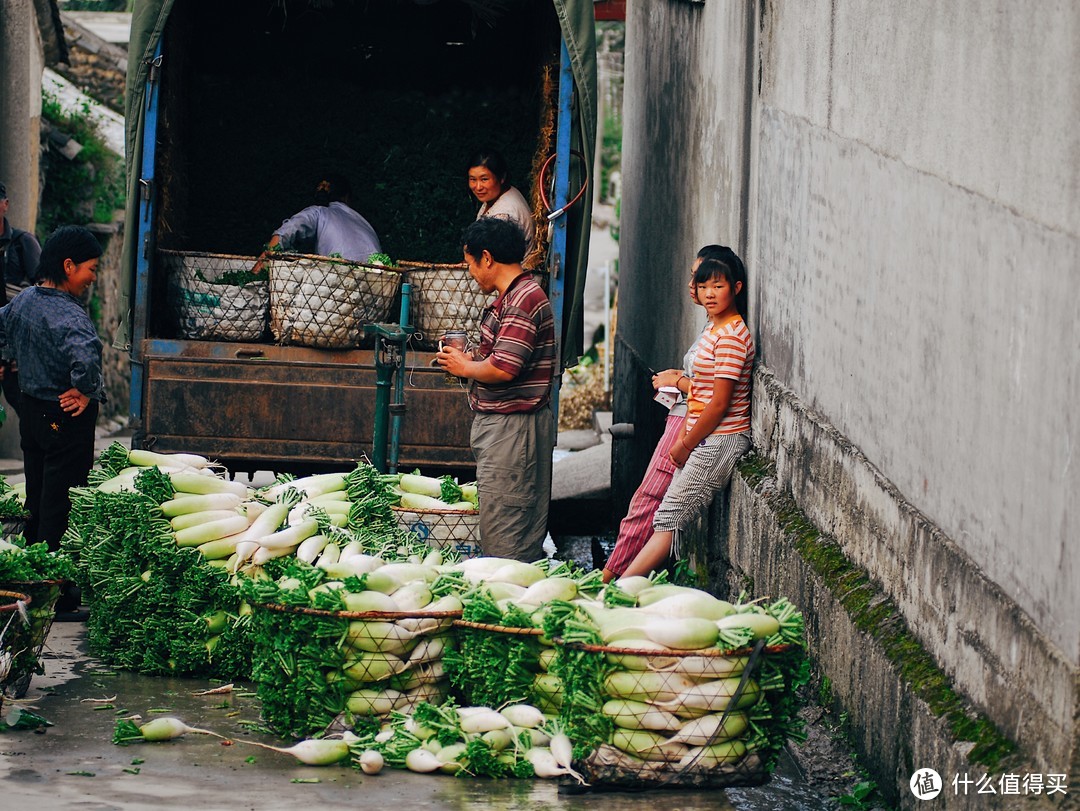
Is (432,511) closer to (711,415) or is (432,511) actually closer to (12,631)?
(711,415)

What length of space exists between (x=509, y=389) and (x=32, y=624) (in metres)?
2.31

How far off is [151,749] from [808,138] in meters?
3.59

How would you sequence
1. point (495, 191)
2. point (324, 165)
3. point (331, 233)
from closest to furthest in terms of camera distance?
point (495, 191)
point (331, 233)
point (324, 165)

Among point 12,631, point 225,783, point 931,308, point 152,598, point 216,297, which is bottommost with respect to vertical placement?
point 225,783

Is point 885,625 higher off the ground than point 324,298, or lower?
lower

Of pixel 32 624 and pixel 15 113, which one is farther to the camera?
pixel 15 113

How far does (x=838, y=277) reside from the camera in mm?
5793

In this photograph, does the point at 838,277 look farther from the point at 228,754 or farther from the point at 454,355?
the point at 228,754

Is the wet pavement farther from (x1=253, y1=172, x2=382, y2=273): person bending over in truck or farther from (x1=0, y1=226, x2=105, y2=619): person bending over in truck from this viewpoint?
(x1=253, y1=172, x2=382, y2=273): person bending over in truck

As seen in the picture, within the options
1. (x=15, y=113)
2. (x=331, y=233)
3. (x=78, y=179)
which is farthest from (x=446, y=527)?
(x=78, y=179)

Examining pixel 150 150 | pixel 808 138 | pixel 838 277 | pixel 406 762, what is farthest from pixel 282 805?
pixel 150 150

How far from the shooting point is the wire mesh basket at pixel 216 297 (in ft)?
27.6

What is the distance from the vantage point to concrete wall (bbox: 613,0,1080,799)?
3.55 metres

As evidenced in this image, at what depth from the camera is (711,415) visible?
6.96m
